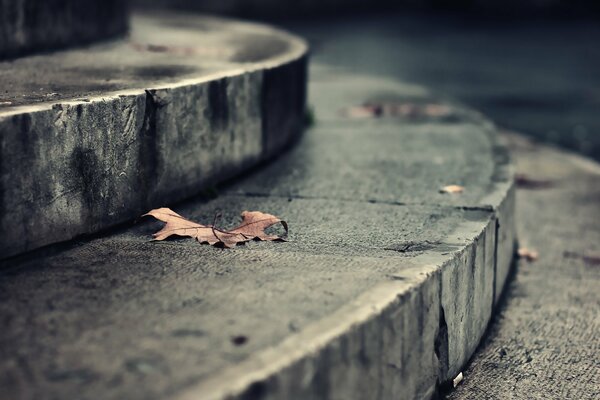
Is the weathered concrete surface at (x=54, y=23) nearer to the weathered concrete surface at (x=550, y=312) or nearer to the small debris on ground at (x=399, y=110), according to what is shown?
the small debris on ground at (x=399, y=110)

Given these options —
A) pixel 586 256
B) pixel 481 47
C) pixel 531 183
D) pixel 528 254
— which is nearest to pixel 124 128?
pixel 528 254

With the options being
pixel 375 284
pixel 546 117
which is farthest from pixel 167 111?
pixel 546 117

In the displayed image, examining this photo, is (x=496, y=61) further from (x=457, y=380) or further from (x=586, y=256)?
(x=457, y=380)

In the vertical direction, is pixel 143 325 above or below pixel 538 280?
above

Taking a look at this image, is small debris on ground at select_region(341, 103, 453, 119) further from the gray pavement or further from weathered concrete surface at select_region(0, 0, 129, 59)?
weathered concrete surface at select_region(0, 0, 129, 59)

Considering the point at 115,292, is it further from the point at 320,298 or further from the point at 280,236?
the point at 280,236

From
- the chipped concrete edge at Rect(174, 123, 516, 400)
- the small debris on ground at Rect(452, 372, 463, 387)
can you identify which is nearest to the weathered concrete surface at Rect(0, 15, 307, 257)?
the chipped concrete edge at Rect(174, 123, 516, 400)

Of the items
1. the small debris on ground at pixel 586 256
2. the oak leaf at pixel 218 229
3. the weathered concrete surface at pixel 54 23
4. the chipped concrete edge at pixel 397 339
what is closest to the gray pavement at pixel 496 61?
the small debris on ground at pixel 586 256
